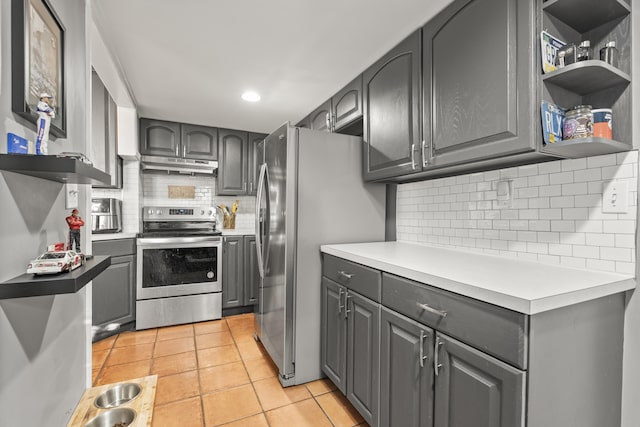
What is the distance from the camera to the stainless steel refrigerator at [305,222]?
6.51ft

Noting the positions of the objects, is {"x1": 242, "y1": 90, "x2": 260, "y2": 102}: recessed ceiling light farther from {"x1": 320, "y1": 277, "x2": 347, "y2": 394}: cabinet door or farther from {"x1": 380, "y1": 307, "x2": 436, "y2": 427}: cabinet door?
{"x1": 380, "y1": 307, "x2": 436, "y2": 427}: cabinet door

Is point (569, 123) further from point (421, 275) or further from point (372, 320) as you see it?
point (372, 320)

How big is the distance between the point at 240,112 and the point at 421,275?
8.71 ft

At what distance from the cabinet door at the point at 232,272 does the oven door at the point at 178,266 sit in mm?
87

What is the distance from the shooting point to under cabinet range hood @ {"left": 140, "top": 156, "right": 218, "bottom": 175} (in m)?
3.27

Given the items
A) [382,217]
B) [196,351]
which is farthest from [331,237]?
[196,351]

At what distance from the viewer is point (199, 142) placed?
141 inches

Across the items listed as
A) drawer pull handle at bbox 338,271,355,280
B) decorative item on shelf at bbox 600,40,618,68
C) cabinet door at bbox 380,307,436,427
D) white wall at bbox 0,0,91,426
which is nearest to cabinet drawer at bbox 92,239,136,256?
white wall at bbox 0,0,91,426

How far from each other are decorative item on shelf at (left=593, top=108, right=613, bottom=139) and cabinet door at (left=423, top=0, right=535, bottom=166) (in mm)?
252

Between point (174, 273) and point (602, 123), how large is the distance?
3383mm

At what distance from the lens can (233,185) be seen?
3.73 meters

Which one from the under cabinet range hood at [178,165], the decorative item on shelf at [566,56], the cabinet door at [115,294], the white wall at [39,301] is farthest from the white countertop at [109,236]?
the decorative item on shelf at [566,56]

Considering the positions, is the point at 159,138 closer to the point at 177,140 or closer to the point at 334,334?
the point at 177,140

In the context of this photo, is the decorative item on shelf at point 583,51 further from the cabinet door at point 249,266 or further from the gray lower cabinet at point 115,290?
the gray lower cabinet at point 115,290
